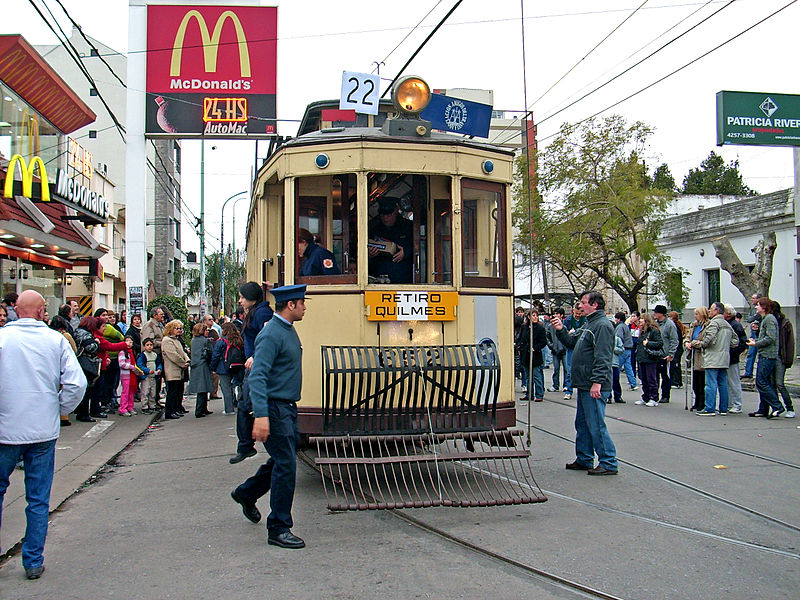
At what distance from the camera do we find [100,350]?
11492 mm

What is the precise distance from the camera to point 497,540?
17.0 ft

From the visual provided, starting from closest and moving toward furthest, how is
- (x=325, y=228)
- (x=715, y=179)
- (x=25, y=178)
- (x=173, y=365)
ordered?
(x=325, y=228) < (x=173, y=365) < (x=25, y=178) < (x=715, y=179)

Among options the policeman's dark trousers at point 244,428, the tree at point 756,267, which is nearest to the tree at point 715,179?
the tree at point 756,267

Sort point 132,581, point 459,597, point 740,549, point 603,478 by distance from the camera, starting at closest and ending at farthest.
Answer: point 459,597 → point 132,581 → point 740,549 → point 603,478

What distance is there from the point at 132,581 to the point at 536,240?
72.2ft

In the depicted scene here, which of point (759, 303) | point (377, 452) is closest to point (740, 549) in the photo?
point (377, 452)

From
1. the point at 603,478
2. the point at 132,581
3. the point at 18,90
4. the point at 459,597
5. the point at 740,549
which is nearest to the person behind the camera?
the point at 459,597

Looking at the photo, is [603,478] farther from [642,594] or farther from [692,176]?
[692,176]

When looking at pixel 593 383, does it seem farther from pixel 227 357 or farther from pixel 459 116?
pixel 227 357

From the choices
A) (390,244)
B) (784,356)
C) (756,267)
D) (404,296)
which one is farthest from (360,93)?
(756,267)

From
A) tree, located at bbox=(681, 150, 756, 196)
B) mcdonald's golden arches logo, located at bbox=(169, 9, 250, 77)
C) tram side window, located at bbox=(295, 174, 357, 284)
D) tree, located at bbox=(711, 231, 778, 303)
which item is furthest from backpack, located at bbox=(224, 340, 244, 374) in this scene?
tree, located at bbox=(681, 150, 756, 196)

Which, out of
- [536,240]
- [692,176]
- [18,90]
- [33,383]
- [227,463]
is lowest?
[227,463]

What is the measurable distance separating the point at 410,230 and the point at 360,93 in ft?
5.10

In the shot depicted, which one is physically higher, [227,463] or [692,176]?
[692,176]
